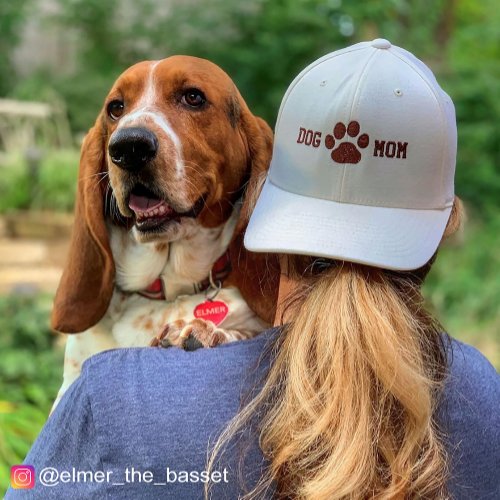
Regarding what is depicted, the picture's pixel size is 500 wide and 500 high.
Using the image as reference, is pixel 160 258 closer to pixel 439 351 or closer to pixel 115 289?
pixel 115 289

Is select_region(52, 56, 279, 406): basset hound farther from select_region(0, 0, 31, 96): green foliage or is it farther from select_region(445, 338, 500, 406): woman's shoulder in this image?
select_region(0, 0, 31, 96): green foliage

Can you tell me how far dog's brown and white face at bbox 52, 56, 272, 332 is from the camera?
2574 mm

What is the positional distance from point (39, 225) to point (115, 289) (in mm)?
6290

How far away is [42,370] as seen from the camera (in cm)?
534

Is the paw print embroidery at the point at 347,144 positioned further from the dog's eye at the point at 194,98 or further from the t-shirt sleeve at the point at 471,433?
the dog's eye at the point at 194,98

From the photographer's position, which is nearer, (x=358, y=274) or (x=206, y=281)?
(x=358, y=274)

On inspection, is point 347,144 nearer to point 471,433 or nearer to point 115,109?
point 471,433

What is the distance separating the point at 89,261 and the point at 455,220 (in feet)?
4.27

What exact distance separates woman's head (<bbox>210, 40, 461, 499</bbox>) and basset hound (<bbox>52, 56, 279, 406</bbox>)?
0.64m

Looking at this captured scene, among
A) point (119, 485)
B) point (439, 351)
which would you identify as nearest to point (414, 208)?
point (439, 351)

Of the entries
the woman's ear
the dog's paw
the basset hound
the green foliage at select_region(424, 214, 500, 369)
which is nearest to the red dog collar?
the basset hound

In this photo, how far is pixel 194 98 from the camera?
2.75 m

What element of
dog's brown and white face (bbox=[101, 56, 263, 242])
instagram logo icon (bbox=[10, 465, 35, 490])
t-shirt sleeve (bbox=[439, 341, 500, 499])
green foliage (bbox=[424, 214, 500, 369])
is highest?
dog's brown and white face (bbox=[101, 56, 263, 242])

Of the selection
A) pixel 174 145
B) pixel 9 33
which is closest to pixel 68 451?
pixel 174 145
